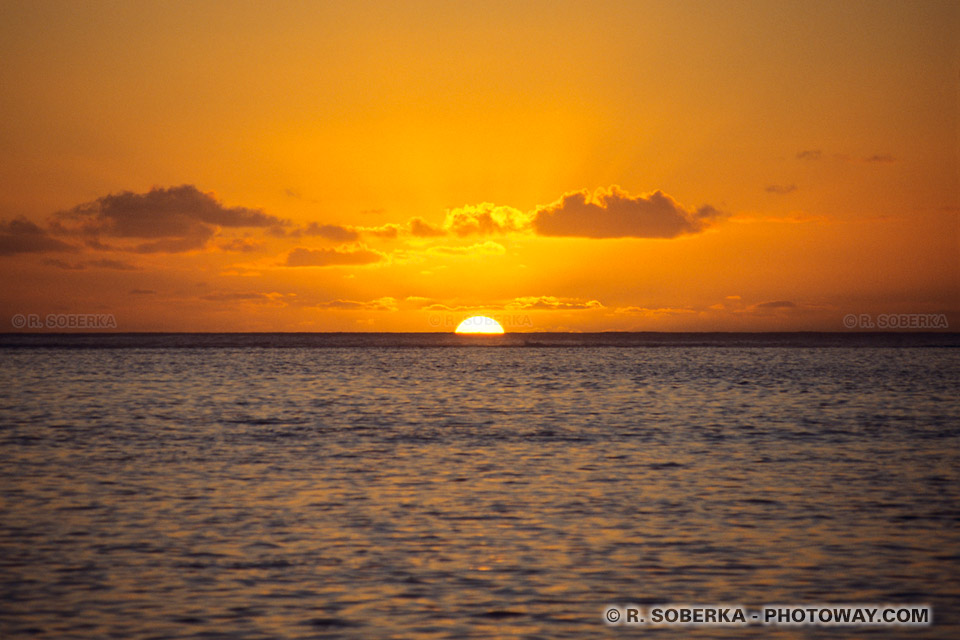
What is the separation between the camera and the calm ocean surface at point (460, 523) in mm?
13438

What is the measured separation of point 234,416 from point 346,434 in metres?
9.93

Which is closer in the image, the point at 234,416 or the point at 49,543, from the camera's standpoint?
the point at 49,543

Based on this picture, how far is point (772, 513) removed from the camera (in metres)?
20.1

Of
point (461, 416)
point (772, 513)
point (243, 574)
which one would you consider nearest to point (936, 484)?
point (772, 513)

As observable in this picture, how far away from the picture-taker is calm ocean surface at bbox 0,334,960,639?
13438 mm

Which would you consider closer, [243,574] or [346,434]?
[243,574]

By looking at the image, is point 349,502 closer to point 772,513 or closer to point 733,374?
point 772,513

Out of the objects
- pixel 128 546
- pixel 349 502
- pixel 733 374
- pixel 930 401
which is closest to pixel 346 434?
pixel 349 502

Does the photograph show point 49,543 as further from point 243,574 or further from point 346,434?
point 346,434

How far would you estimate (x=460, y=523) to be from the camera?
18766 millimetres

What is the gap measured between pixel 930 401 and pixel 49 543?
157 ft

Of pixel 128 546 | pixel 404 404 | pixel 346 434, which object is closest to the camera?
pixel 128 546

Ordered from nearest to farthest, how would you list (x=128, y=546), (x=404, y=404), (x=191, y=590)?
1. (x=191, y=590)
2. (x=128, y=546)
3. (x=404, y=404)

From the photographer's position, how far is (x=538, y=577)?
14977 millimetres
